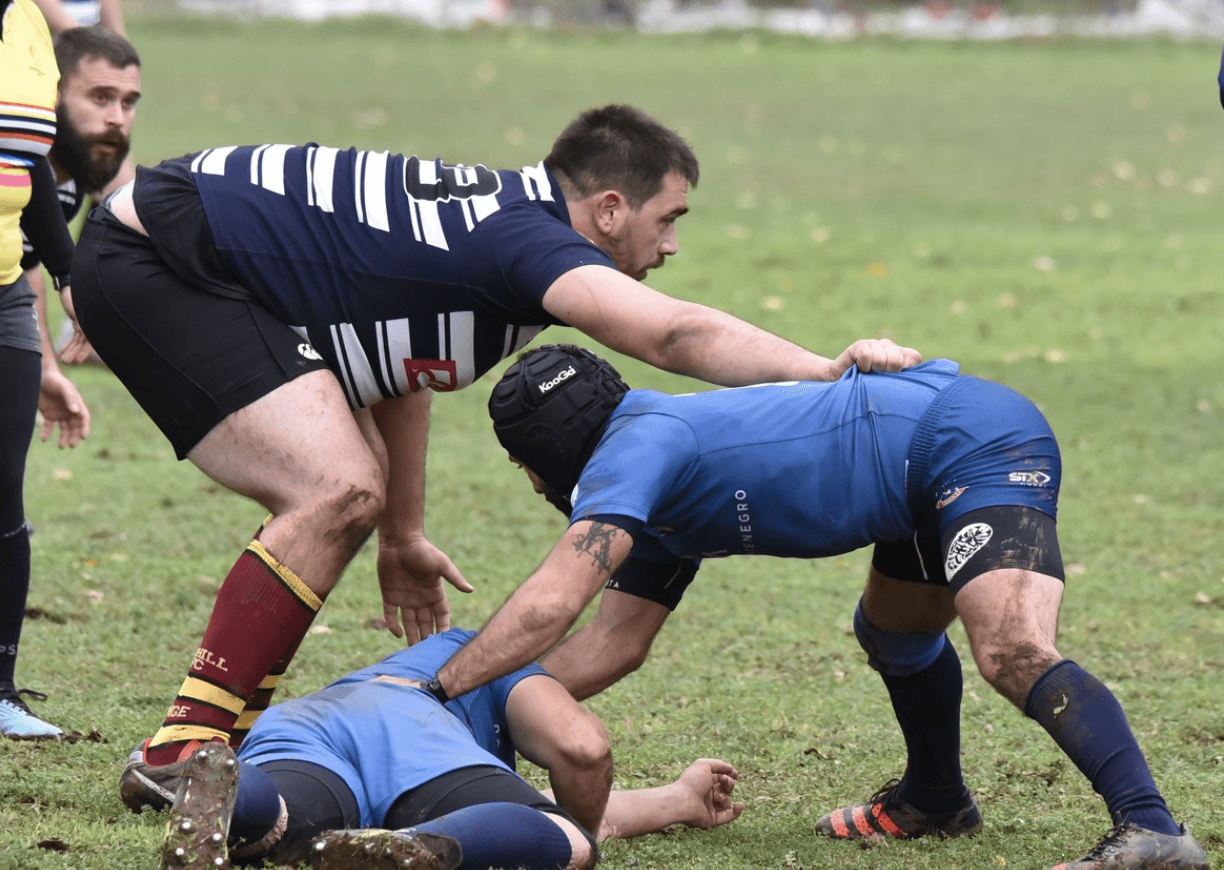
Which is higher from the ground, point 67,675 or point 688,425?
point 688,425

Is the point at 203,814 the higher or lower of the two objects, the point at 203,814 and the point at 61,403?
the lower

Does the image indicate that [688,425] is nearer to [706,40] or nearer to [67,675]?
[67,675]

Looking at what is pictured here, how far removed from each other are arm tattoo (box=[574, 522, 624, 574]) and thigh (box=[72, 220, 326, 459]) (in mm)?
836

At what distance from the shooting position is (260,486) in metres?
3.91

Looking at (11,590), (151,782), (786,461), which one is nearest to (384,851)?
(151,782)

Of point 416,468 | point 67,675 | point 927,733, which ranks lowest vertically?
point 67,675

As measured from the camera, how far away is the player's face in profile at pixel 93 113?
5.31 m

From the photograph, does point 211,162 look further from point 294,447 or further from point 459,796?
point 459,796

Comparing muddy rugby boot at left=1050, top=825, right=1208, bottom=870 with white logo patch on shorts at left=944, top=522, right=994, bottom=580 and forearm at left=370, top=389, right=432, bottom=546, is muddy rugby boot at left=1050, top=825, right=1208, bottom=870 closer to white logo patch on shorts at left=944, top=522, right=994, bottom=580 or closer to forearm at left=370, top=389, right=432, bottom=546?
white logo patch on shorts at left=944, top=522, right=994, bottom=580

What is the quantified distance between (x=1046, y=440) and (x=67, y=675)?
3.02 metres

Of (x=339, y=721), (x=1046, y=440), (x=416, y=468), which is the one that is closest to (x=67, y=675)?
(x=416, y=468)

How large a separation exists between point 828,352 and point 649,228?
6046 millimetres

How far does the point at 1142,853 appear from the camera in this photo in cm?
322

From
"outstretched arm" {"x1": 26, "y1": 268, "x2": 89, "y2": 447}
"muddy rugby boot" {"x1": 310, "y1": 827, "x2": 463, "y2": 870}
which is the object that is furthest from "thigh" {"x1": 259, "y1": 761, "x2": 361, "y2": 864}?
"outstretched arm" {"x1": 26, "y1": 268, "x2": 89, "y2": 447}
